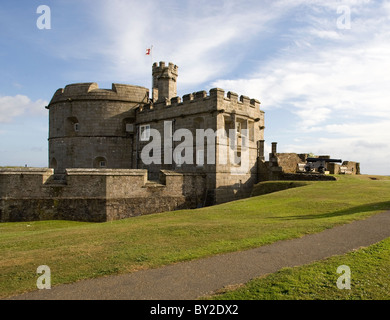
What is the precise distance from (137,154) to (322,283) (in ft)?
80.5

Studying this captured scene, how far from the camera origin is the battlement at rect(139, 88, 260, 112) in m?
22.5

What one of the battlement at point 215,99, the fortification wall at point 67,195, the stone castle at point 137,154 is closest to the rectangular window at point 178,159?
the stone castle at point 137,154

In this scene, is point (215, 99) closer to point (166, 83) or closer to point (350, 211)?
point (166, 83)

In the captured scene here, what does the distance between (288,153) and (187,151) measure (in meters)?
8.71

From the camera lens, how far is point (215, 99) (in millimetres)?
22312

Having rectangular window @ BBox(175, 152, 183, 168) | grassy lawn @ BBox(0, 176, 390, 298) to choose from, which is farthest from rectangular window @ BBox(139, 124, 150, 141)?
grassy lawn @ BBox(0, 176, 390, 298)

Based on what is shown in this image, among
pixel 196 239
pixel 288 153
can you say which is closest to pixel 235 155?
pixel 288 153

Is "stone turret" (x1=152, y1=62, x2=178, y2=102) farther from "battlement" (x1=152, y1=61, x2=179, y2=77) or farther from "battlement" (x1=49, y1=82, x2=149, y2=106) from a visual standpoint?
"battlement" (x1=49, y1=82, x2=149, y2=106)

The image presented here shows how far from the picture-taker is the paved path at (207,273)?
208 inches

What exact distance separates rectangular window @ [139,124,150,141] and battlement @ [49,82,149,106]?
295 centimetres

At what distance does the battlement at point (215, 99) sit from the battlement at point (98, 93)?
3.44 metres

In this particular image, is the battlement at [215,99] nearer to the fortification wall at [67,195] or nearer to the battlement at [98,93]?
the battlement at [98,93]

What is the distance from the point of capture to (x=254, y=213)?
520 inches
